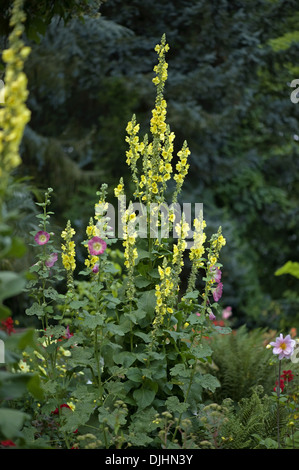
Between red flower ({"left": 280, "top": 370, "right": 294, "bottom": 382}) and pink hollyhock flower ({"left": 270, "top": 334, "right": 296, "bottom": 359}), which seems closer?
pink hollyhock flower ({"left": 270, "top": 334, "right": 296, "bottom": 359})

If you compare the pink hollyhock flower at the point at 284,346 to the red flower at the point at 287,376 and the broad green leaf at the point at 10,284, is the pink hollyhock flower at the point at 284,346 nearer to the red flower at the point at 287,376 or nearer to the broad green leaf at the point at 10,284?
the red flower at the point at 287,376

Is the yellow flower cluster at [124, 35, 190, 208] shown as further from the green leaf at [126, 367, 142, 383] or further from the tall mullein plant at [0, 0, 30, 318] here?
the tall mullein plant at [0, 0, 30, 318]

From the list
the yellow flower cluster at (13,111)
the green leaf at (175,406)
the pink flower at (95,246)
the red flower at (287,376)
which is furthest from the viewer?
the red flower at (287,376)

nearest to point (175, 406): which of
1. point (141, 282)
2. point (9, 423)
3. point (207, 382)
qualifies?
point (207, 382)

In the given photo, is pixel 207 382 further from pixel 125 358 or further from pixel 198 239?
pixel 198 239

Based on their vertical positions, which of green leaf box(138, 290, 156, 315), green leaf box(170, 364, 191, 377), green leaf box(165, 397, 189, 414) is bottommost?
green leaf box(165, 397, 189, 414)

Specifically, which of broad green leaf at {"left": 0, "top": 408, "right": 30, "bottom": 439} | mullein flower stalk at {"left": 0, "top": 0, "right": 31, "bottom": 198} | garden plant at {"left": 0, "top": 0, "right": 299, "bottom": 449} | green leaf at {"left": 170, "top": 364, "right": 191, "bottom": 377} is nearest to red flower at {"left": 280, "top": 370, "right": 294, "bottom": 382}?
garden plant at {"left": 0, "top": 0, "right": 299, "bottom": 449}

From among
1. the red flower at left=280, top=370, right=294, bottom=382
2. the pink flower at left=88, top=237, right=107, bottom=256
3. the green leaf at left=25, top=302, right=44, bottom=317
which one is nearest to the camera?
the pink flower at left=88, top=237, right=107, bottom=256

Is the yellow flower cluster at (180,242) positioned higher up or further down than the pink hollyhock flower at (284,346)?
higher up

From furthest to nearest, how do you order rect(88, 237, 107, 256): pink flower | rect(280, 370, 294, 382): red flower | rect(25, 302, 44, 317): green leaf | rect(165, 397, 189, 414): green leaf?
rect(280, 370, 294, 382): red flower < rect(25, 302, 44, 317): green leaf < rect(88, 237, 107, 256): pink flower < rect(165, 397, 189, 414): green leaf

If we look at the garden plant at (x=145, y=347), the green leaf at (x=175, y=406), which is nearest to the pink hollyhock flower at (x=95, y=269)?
the garden plant at (x=145, y=347)

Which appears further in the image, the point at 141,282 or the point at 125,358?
the point at 141,282

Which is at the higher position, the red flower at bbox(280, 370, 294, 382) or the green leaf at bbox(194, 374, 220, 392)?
the green leaf at bbox(194, 374, 220, 392)

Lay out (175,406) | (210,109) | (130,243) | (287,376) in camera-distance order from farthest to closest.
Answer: (210,109) < (287,376) < (130,243) < (175,406)
